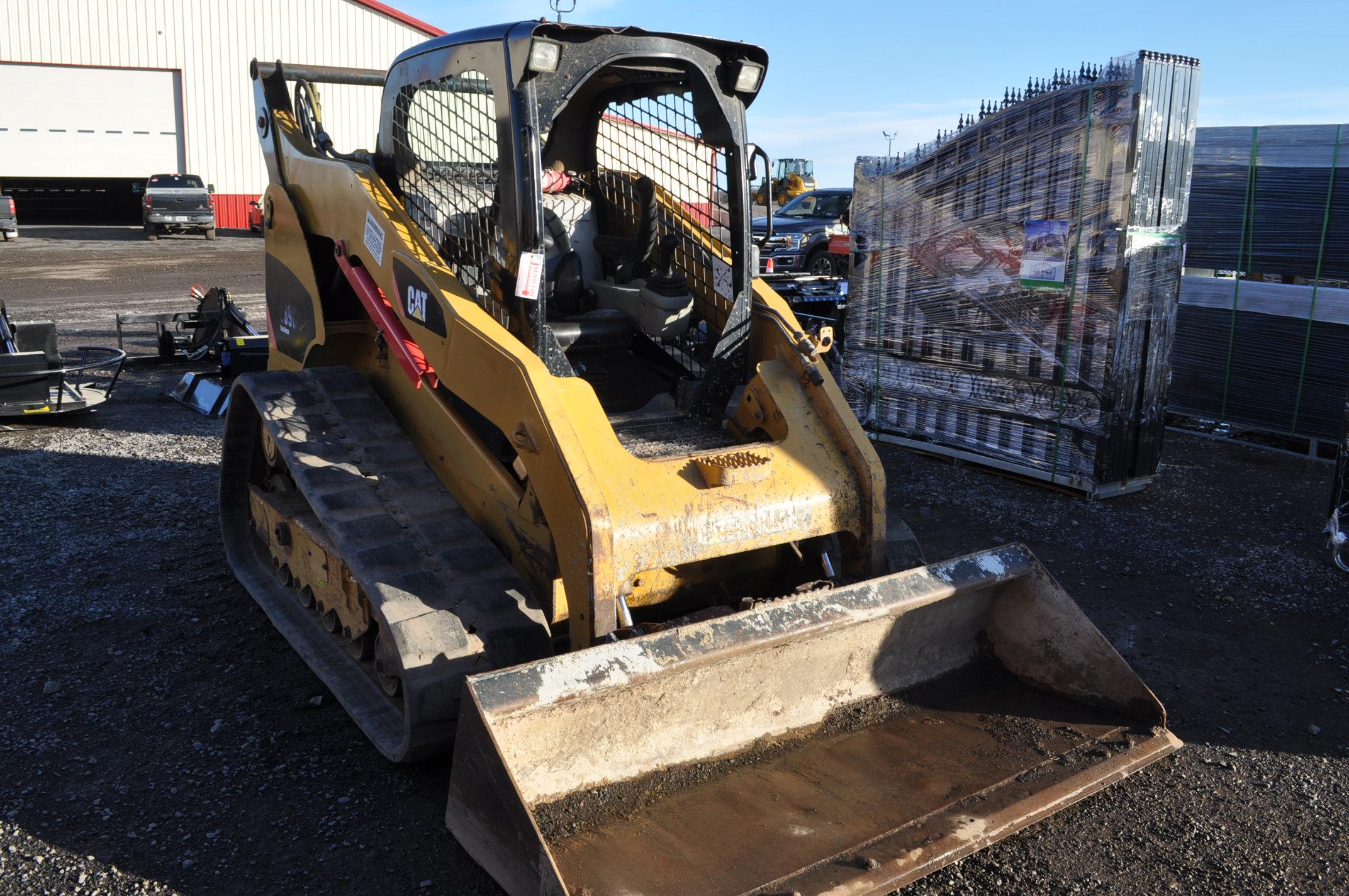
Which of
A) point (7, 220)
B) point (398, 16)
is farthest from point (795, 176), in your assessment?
point (7, 220)

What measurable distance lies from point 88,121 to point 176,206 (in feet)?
17.6

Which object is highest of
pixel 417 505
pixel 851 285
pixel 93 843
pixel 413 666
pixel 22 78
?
pixel 22 78

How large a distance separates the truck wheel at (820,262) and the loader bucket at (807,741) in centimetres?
1511

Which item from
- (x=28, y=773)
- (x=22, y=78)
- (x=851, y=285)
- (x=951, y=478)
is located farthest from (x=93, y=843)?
(x=22, y=78)

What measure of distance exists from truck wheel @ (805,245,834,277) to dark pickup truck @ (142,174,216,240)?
665 inches

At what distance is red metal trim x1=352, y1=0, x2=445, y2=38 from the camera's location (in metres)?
30.0

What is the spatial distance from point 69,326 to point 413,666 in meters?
12.8

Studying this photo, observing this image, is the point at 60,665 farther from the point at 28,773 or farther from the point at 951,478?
the point at 951,478

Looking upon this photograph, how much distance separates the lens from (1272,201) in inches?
358

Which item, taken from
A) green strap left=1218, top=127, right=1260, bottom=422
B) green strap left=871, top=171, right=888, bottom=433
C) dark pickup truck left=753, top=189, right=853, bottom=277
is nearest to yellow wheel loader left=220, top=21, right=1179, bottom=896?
green strap left=871, top=171, right=888, bottom=433

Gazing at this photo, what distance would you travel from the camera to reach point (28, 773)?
12.8 feet

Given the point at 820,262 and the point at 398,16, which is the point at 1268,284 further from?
the point at 398,16

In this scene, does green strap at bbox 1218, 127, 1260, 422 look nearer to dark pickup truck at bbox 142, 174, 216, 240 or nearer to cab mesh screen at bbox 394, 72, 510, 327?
cab mesh screen at bbox 394, 72, 510, 327

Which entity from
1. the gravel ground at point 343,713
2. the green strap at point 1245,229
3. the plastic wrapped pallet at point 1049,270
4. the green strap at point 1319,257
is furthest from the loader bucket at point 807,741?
the green strap at point 1245,229
